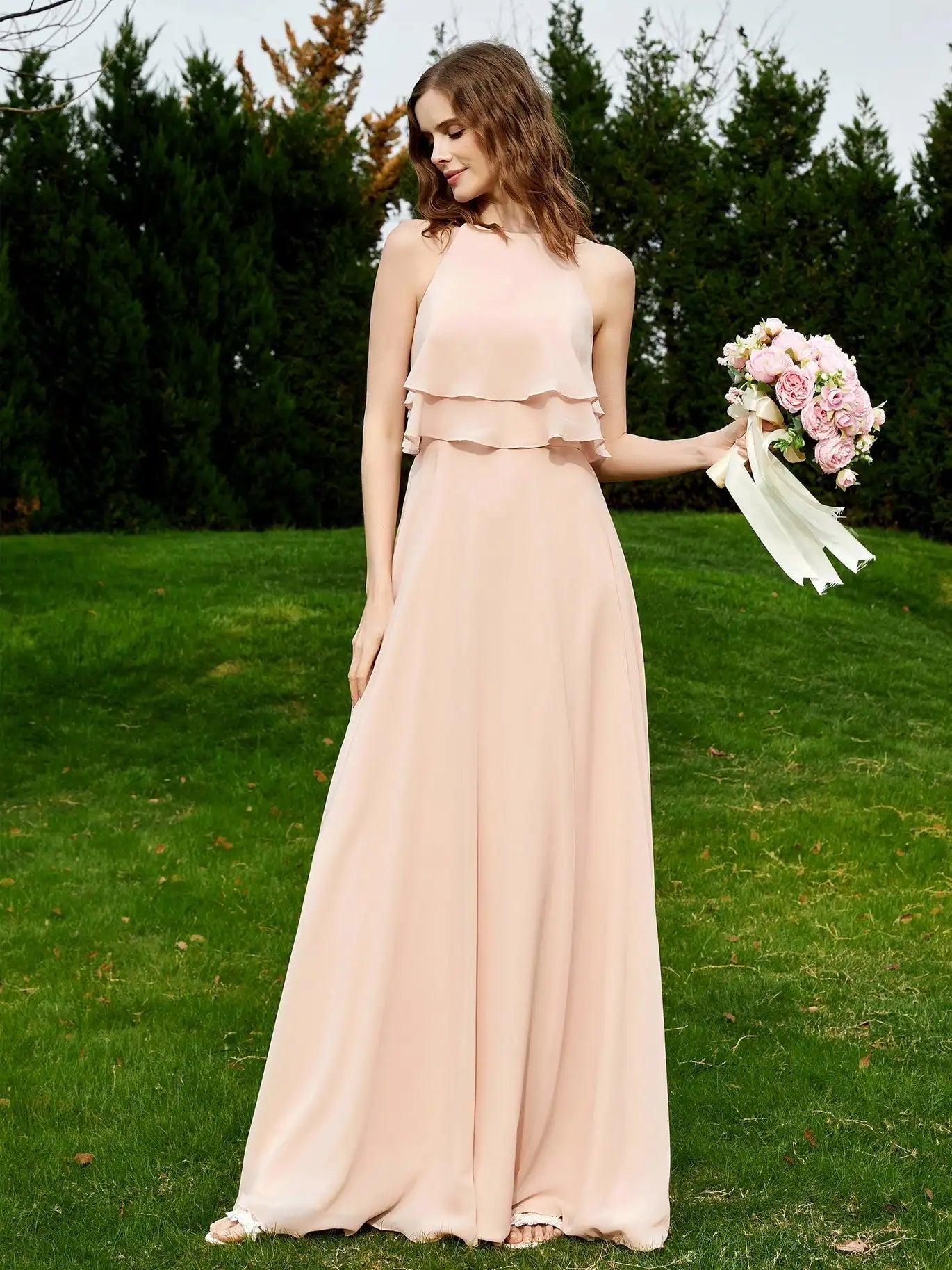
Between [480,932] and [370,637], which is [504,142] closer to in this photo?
[370,637]

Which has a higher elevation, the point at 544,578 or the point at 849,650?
the point at 544,578

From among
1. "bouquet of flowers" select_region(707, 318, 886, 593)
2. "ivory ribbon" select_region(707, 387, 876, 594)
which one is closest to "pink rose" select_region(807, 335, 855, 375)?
"bouquet of flowers" select_region(707, 318, 886, 593)

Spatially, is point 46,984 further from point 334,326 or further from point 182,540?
point 334,326

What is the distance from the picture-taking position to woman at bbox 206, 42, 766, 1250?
312 cm

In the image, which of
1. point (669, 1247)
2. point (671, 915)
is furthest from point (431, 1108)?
point (671, 915)

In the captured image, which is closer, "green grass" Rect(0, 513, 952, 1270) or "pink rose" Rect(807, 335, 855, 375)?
"pink rose" Rect(807, 335, 855, 375)

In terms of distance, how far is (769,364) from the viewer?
10.6 feet

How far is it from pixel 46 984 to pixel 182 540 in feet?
22.3

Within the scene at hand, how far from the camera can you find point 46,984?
5188 mm

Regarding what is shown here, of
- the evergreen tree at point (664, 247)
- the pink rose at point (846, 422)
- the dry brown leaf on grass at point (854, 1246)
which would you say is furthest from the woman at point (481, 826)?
the evergreen tree at point (664, 247)

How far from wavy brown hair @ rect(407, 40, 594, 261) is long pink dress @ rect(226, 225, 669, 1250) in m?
0.13

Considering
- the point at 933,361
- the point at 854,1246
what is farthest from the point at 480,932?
the point at 933,361

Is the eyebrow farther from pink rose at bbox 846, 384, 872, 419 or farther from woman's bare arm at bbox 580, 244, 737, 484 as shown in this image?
pink rose at bbox 846, 384, 872, 419

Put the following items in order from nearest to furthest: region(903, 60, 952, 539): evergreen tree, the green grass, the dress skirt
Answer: the dress skirt
the green grass
region(903, 60, 952, 539): evergreen tree
